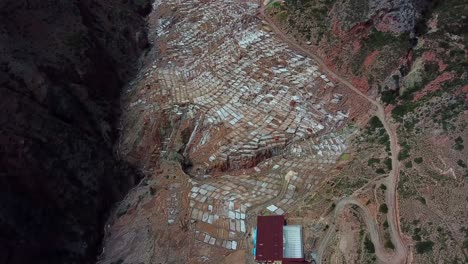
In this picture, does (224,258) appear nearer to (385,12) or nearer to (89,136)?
(89,136)

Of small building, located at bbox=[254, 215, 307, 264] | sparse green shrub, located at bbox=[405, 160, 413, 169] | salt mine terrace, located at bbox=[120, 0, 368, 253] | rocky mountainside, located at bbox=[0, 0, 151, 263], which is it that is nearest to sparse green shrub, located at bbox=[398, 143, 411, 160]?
sparse green shrub, located at bbox=[405, 160, 413, 169]

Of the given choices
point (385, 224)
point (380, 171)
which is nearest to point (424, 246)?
point (385, 224)

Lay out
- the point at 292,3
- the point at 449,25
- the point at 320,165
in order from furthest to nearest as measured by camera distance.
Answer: the point at 292,3 < the point at 449,25 < the point at 320,165

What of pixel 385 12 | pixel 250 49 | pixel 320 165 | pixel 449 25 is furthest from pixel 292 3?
pixel 320 165

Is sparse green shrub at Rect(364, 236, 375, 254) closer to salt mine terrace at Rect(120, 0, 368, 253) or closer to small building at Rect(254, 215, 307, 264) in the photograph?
small building at Rect(254, 215, 307, 264)

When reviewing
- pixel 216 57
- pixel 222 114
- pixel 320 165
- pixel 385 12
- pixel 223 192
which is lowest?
pixel 223 192

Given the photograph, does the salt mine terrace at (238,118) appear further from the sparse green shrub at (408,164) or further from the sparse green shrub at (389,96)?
the sparse green shrub at (408,164)
